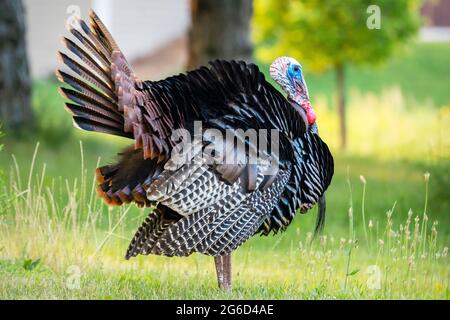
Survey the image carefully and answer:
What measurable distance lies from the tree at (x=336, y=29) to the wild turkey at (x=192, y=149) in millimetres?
8886

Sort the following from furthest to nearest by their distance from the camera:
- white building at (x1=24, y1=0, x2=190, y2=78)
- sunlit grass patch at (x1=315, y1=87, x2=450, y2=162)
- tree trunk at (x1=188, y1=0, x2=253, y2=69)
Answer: white building at (x1=24, y1=0, x2=190, y2=78) → sunlit grass patch at (x1=315, y1=87, x2=450, y2=162) → tree trunk at (x1=188, y1=0, x2=253, y2=69)

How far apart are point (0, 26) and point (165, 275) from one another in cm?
618

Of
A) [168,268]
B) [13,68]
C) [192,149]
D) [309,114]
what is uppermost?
[13,68]

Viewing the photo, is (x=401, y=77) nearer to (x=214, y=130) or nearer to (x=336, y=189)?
(x=336, y=189)

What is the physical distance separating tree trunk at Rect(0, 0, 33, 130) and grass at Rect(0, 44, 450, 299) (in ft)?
1.12

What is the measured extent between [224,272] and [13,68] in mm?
6856

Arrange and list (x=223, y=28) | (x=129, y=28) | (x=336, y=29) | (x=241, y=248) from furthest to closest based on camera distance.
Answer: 1. (x=129, y=28)
2. (x=336, y=29)
3. (x=223, y=28)
4. (x=241, y=248)

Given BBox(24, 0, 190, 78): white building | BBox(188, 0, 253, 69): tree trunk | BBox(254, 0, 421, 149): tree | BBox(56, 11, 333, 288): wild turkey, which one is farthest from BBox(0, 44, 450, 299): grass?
BBox(24, 0, 190, 78): white building

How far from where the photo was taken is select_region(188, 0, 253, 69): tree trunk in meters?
13.0

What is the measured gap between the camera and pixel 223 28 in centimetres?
1304

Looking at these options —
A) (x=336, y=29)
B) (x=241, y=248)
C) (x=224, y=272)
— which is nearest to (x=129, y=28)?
(x=336, y=29)

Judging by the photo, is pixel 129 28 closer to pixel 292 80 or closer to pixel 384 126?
pixel 384 126

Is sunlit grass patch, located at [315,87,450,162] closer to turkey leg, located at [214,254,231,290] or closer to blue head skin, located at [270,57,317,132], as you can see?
blue head skin, located at [270,57,317,132]

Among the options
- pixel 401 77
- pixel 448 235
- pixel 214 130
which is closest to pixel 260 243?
pixel 448 235
